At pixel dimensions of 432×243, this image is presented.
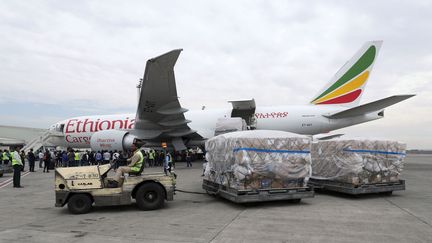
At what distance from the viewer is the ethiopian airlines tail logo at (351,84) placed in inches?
805

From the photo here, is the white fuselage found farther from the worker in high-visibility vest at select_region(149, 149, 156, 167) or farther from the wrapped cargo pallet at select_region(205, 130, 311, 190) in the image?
the wrapped cargo pallet at select_region(205, 130, 311, 190)

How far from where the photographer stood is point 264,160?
334 inches

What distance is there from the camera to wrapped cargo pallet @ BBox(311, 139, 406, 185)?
32.0ft

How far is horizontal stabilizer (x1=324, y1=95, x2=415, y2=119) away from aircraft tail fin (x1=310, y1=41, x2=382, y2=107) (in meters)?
1.40

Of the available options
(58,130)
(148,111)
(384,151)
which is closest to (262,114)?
→ (148,111)

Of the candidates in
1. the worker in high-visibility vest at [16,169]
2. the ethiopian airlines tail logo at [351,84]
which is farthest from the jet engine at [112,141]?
the ethiopian airlines tail logo at [351,84]

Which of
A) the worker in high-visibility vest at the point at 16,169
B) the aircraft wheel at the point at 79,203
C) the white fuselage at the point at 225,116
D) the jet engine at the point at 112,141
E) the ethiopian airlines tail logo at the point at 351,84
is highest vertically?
the ethiopian airlines tail logo at the point at 351,84

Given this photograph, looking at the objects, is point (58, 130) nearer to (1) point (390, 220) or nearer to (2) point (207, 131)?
(2) point (207, 131)

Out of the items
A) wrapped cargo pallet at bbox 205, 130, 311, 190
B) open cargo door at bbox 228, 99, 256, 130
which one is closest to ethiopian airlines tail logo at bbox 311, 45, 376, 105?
open cargo door at bbox 228, 99, 256, 130

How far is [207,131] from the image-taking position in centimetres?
2356

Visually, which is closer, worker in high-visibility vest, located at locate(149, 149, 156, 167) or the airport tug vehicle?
the airport tug vehicle

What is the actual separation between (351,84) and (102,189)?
706 inches

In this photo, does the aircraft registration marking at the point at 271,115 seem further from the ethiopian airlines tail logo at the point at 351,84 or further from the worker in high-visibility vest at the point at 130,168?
the worker in high-visibility vest at the point at 130,168

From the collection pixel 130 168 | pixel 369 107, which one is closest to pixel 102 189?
pixel 130 168
